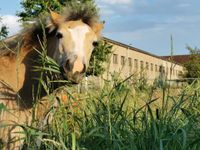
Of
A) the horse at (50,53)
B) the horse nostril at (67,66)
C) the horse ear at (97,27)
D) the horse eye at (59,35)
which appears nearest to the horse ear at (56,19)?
the horse at (50,53)

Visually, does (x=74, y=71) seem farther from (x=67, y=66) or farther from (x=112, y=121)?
(x=112, y=121)

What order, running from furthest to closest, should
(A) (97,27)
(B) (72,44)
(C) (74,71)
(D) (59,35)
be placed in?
1. (A) (97,27)
2. (D) (59,35)
3. (B) (72,44)
4. (C) (74,71)

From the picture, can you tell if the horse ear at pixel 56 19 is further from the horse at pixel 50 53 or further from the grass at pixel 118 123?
the grass at pixel 118 123

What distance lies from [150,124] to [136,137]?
0.16 metres

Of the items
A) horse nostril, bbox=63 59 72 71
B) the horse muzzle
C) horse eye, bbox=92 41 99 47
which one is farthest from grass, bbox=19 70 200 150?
horse eye, bbox=92 41 99 47

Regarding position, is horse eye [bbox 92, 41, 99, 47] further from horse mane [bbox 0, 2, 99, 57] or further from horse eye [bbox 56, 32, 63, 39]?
horse eye [bbox 56, 32, 63, 39]

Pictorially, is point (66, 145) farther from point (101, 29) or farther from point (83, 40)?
point (101, 29)

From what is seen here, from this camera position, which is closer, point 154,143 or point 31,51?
point 154,143

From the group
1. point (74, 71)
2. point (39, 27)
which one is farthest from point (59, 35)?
point (74, 71)

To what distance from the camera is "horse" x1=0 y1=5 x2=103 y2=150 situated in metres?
5.08

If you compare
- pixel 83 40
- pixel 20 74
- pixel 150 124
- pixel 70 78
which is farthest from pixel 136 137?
pixel 20 74

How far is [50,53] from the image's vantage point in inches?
224

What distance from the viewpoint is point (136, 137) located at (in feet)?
12.1

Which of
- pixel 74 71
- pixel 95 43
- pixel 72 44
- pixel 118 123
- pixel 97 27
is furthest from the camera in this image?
pixel 97 27
